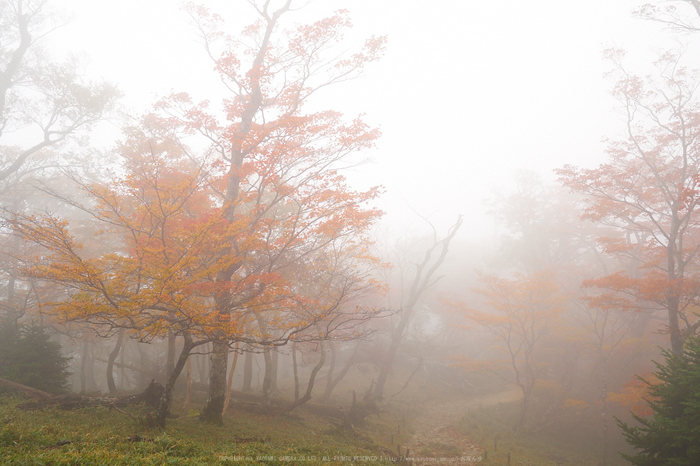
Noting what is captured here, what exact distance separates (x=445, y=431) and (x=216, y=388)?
12.2 m

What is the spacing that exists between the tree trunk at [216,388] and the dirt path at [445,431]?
23.4 ft

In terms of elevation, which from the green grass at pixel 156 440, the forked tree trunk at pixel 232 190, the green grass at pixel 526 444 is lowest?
the green grass at pixel 526 444

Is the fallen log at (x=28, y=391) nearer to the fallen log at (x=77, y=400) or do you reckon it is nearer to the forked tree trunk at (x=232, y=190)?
the fallen log at (x=77, y=400)

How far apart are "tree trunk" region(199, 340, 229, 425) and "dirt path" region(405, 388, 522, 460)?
23.4ft

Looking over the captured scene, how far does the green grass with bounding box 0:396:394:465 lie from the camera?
435cm

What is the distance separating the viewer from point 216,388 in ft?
29.7

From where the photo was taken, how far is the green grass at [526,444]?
12.6 m

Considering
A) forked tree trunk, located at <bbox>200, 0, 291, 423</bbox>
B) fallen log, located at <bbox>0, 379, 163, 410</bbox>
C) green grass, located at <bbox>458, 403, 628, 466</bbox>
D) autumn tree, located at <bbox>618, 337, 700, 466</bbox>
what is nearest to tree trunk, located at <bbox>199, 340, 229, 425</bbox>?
forked tree trunk, located at <bbox>200, 0, 291, 423</bbox>

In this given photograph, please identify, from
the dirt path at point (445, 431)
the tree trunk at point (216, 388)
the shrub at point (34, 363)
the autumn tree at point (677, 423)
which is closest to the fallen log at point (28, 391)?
the shrub at point (34, 363)

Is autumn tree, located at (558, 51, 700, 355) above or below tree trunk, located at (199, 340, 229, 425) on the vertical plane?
above

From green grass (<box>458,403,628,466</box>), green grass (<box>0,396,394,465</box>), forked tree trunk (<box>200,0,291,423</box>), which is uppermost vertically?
forked tree trunk (<box>200,0,291,423</box>)

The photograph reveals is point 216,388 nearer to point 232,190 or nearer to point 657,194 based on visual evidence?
point 232,190

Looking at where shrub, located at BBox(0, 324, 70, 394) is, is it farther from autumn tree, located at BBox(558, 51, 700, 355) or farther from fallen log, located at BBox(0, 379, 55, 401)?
autumn tree, located at BBox(558, 51, 700, 355)

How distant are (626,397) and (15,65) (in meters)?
34.7
